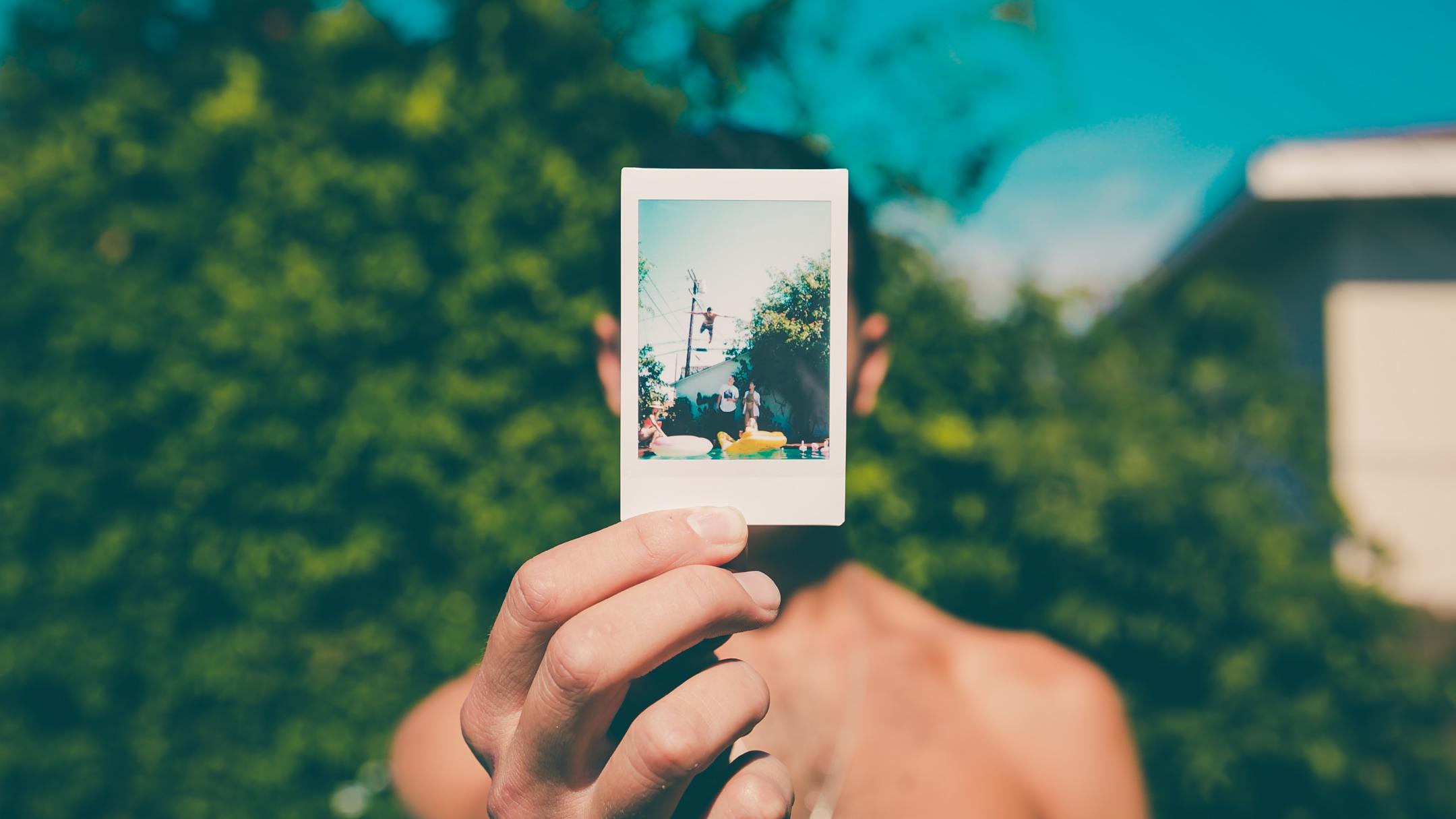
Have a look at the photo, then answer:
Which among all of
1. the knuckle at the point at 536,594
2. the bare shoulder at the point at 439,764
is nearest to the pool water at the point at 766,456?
the knuckle at the point at 536,594

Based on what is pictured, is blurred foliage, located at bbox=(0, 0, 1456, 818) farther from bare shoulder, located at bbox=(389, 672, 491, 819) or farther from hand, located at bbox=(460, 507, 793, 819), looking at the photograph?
hand, located at bbox=(460, 507, 793, 819)

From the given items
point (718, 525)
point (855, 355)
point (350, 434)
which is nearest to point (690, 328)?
point (718, 525)

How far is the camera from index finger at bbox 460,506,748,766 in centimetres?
100

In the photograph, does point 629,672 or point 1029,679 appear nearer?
point 629,672

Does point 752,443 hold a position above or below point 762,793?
above

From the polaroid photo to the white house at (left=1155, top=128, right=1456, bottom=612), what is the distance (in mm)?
6642

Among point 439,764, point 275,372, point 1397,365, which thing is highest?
point 1397,365

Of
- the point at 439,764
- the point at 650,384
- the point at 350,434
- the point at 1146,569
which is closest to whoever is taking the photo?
the point at 650,384

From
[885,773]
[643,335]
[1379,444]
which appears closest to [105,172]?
[643,335]

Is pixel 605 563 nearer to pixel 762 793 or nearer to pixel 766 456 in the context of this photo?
pixel 766 456

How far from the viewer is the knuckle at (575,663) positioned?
37.3 inches

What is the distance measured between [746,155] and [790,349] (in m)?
1.12

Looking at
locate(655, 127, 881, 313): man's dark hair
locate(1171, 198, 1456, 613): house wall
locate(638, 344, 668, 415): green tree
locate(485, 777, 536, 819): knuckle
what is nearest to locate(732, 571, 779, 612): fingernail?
locate(638, 344, 668, 415): green tree

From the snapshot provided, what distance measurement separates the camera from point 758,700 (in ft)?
3.39
